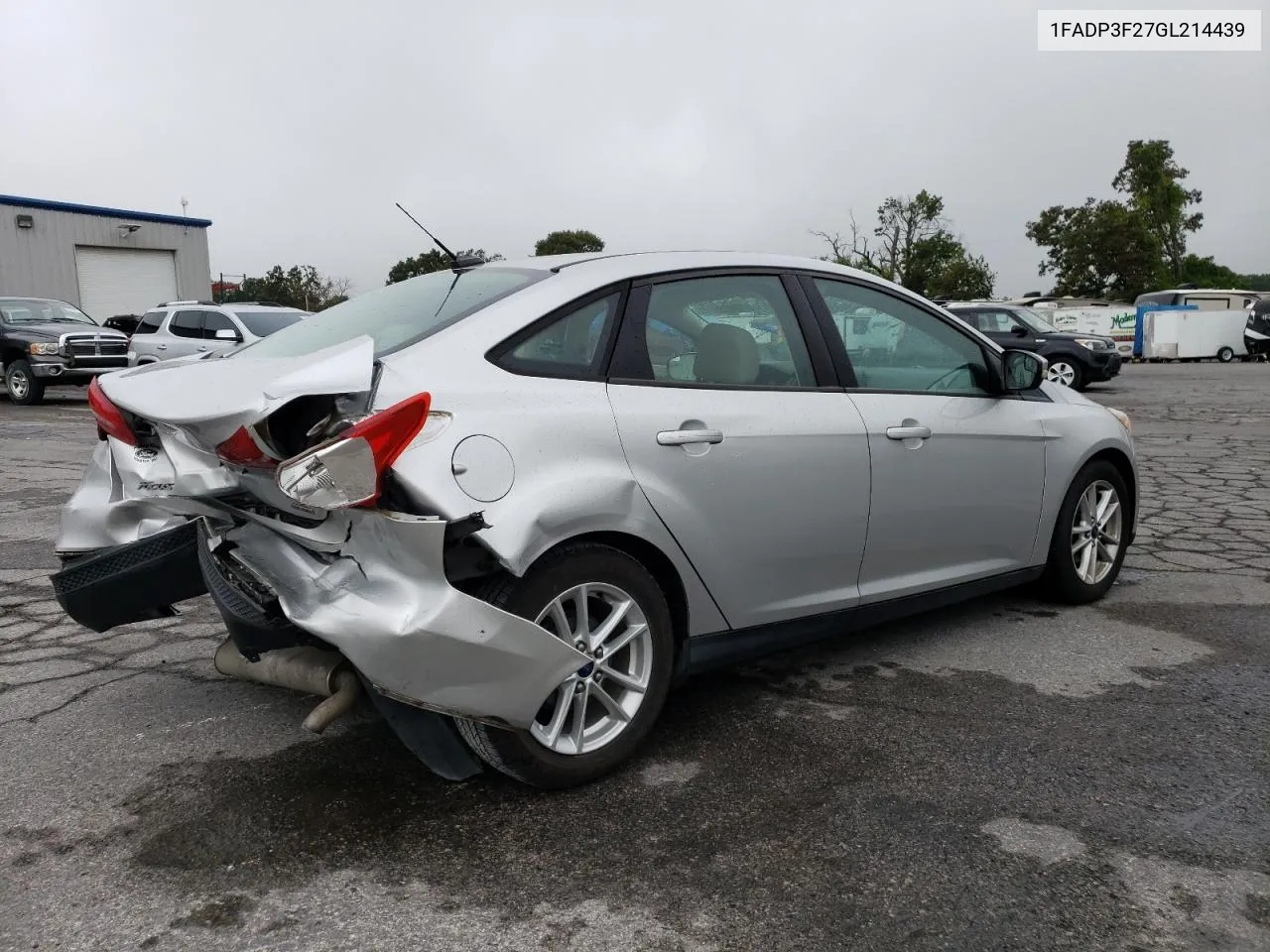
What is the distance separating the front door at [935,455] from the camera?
3.79 meters

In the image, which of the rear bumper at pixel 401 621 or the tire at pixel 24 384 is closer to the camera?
the rear bumper at pixel 401 621

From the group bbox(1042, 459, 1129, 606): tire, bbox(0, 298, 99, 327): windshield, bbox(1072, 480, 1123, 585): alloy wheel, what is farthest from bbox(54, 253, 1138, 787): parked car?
bbox(0, 298, 99, 327): windshield

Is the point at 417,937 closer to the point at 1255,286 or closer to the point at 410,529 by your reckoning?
the point at 410,529

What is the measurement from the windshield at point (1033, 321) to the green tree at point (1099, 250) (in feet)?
150

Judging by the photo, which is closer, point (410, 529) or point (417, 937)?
point (417, 937)

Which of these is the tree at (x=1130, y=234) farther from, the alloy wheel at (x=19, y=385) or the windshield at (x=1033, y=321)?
the alloy wheel at (x=19, y=385)

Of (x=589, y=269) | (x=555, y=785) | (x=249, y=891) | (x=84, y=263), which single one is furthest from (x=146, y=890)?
(x=84, y=263)

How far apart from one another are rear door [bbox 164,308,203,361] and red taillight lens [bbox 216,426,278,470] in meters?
15.2

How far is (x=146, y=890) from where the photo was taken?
2.47 m

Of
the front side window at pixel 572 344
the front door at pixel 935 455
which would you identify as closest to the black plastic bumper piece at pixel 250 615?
the front side window at pixel 572 344

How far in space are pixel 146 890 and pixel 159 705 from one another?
131cm

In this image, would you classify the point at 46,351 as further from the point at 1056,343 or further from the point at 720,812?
the point at 720,812

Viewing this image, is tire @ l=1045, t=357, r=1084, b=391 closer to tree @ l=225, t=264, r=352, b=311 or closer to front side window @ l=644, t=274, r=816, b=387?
front side window @ l=644, t=274, r=816, b=387

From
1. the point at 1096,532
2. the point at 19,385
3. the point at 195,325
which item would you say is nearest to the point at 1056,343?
the point at 195,325
